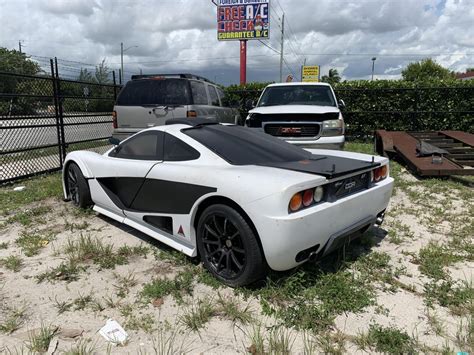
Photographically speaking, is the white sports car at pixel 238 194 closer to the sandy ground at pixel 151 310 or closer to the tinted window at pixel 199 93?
the sandy ground at pixel 151 310

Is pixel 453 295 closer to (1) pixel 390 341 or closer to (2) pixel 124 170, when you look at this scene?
(1) pixel 390 341

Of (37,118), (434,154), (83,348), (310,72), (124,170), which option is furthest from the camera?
(310,72)

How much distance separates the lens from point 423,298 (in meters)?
2.94

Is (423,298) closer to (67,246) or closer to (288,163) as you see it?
(288,163)

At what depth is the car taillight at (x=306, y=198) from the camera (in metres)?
2.64

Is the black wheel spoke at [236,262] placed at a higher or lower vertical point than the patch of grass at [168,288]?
higher

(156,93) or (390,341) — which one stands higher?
(156,93)

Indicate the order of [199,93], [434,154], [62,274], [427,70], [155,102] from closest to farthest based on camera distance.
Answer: [62,274], [434,154], [155,102], [199,93], [427,70]

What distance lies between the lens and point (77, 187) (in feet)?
16.1

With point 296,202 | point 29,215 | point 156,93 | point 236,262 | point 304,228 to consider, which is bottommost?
point 29,215

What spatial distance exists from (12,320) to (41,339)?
42 cm

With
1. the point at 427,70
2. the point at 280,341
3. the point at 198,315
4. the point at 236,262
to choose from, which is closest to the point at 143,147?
the point at 236,262

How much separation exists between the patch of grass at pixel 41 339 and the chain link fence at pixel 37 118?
501cm

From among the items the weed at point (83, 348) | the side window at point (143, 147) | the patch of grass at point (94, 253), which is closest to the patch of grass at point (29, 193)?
the patch of grass at point (94, 253)
